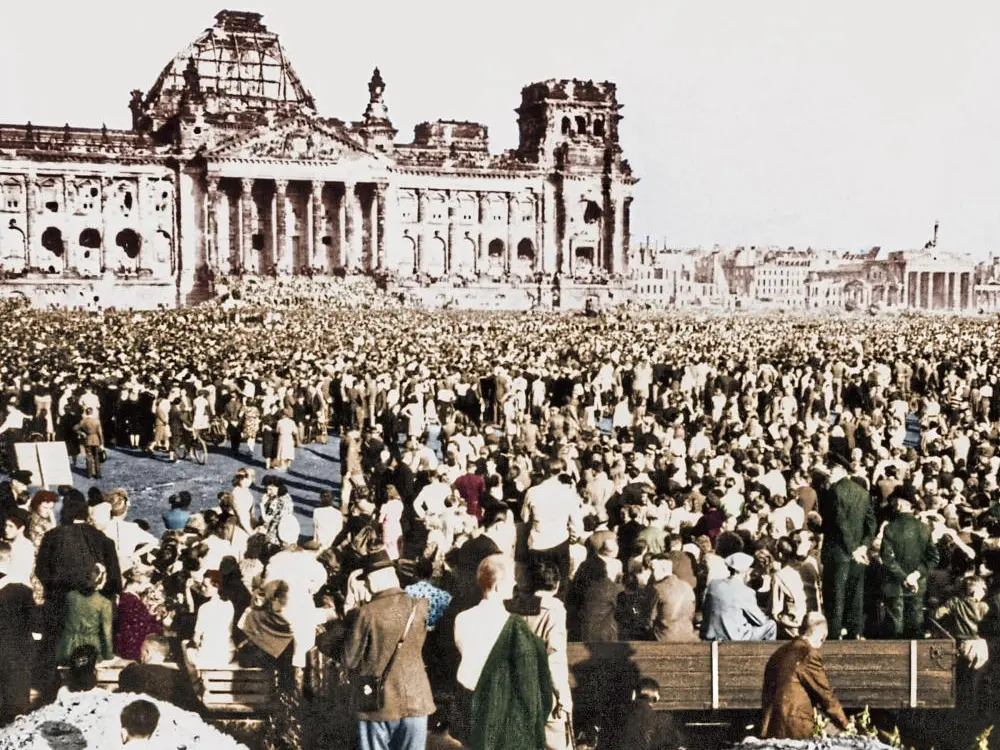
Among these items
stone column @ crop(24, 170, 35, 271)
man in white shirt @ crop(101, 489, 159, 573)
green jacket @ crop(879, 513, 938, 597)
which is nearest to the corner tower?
stone column @ crop(24, 170, 35, 271)

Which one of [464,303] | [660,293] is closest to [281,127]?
[464,303]

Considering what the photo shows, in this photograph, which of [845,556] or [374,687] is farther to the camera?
[845,556]

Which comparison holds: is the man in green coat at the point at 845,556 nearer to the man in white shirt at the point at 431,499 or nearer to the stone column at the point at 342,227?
the man in white shirt at the point at 431,499

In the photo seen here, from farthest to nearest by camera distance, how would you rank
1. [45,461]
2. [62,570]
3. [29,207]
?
[29,207] < [45,461] < [62,570]

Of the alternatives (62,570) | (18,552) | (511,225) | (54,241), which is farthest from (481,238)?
(62,570)

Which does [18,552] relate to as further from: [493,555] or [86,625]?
[493,555]

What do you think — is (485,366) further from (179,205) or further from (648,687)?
(179,205)
